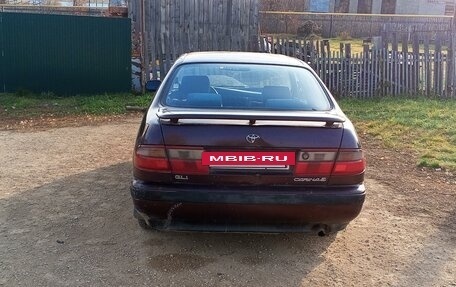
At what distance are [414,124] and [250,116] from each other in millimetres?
5923

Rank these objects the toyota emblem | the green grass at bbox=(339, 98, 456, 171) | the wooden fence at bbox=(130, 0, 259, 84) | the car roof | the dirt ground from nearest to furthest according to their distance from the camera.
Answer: the toyota emblem, the dirt ground, the car roof, the green grass at bbox=(339, 98, 456, 171), the wooden fence at bbox=(130, 0, 259, 84)

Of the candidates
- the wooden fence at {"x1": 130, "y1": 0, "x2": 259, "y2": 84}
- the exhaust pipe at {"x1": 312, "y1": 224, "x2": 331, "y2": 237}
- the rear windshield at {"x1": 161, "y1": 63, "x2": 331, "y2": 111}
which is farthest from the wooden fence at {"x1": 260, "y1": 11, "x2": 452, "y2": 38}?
the exhaust pipe at {"x1": 312, "y1": 224, "x2": 331, "y2": 237}

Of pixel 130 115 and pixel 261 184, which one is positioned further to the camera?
pixel 130 115

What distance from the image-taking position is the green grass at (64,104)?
9.52 m

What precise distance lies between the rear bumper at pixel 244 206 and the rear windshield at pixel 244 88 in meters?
0.78

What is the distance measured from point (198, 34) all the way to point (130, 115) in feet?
11.2

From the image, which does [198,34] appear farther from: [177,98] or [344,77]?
[177,98]

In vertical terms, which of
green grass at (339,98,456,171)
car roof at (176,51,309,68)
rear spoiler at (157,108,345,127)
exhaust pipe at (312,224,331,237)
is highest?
car roof at (176,51,309,68)

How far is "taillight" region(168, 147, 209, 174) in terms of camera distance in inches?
135

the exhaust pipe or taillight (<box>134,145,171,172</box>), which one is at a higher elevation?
taillight (<box>134,145,171,172</box>)

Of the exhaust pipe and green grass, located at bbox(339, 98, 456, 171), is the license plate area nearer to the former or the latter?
the exhaust pipe

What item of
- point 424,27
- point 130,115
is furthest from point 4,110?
point 424,27

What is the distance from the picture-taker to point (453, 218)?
473cm

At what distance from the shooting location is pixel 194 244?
4.01 meters
